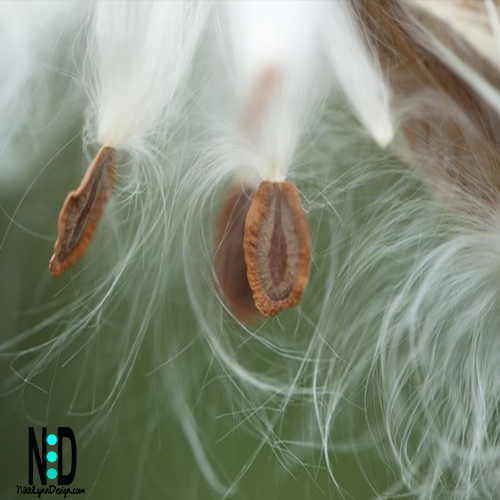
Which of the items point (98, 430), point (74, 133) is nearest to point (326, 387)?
point (98, 430)

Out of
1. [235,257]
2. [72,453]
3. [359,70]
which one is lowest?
[72,453]

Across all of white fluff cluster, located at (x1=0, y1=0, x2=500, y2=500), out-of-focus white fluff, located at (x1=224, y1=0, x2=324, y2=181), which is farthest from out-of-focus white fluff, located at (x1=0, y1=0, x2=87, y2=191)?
out-of-focus white fluff, located at (x1=224, y1=0, x2=324, y2=181)

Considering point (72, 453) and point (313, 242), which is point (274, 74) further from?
point (72, 453)

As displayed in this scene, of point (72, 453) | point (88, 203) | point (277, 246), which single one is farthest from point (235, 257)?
point (72, 453)

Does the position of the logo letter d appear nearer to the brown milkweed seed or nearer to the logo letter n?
the logo letter n

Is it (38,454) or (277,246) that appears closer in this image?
(277,246)

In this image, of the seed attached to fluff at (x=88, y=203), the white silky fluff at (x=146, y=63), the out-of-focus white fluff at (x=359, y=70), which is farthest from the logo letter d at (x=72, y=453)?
the out-of-focus white fluff at (x=359, y=70)
